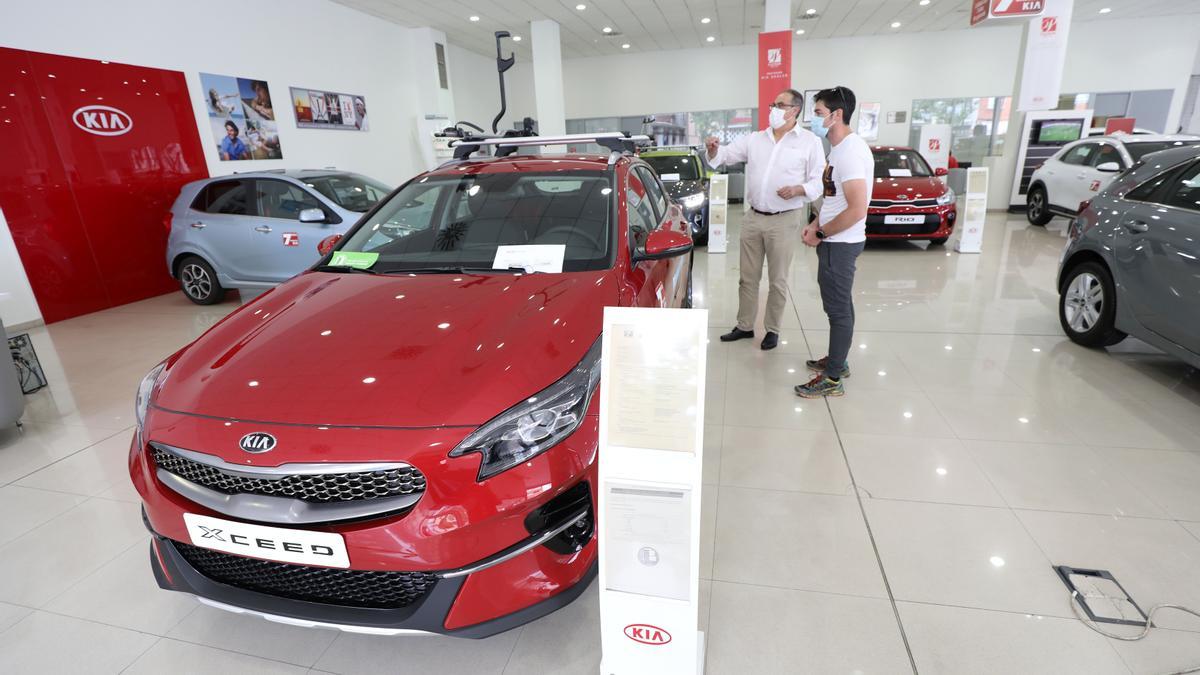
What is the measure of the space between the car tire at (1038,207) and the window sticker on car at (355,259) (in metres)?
8.97

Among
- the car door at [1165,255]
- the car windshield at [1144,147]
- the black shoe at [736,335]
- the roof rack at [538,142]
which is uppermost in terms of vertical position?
the roof rack at [538,142]

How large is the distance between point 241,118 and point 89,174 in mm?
1836

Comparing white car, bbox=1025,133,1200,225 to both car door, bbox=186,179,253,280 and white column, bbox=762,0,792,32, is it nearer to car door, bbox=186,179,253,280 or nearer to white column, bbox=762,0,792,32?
white column, bbox=762,0,792,32

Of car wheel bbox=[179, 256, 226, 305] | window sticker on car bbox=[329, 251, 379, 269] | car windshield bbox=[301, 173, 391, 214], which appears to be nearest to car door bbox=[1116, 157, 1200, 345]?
window sticker on car bbox=[329, 251, 379, 269]

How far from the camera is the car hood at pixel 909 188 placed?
6543 mm

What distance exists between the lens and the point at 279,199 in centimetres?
543

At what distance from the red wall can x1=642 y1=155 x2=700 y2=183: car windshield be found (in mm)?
5289

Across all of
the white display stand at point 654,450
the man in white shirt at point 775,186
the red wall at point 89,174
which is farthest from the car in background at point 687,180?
the white display stand at point 654,450

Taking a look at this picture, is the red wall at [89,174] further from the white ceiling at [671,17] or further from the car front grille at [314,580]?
the car front grille at [314,580]

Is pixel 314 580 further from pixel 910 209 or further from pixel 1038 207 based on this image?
pixel 1038 207

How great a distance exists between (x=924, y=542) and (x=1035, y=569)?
0.31m

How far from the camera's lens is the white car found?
6418mm

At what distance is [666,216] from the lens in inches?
133

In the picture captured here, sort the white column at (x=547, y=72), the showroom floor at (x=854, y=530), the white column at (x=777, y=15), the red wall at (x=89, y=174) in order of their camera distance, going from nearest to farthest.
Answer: the showroom floor at (x=854, y=530), the red wall at (x=89, y=174), the white column at (x=777, y=15), the white column at (x=547, y=72)
